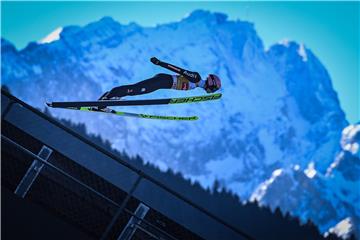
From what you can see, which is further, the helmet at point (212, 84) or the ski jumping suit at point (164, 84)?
the helmet at point (212, 84)

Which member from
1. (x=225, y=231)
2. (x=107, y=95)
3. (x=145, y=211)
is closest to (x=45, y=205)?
(x=145, y=211)

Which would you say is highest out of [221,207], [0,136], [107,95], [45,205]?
[221,207]

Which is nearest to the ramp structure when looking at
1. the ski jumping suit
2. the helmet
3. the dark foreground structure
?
the dark foreground structure

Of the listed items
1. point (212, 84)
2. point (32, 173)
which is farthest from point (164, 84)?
point (32, 173)

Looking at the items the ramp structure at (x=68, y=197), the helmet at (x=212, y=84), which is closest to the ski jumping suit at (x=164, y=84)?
the helmet at (x=212, y=84)

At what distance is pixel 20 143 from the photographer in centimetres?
693

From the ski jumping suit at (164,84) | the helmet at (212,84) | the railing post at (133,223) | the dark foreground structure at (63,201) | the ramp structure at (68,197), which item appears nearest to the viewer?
the dark foreground structure at (63,201)

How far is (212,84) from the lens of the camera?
12336 mm

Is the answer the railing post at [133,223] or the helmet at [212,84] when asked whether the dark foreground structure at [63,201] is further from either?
the helmet at [212,84]

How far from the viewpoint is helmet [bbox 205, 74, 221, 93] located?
1230cm

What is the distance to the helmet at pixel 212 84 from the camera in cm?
1230

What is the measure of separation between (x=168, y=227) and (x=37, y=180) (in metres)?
1.95

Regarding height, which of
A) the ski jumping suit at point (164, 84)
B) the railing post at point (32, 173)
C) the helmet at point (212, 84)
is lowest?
the railing post at point (32, 173)

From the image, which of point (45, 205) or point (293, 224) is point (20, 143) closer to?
point (45, 205)
